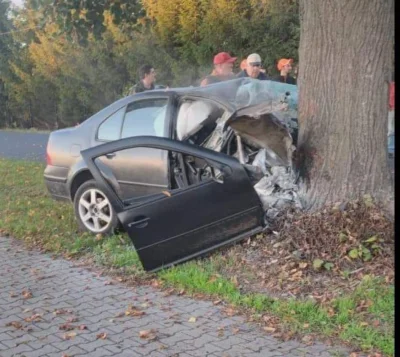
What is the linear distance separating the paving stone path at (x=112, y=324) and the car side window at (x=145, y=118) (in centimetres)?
177

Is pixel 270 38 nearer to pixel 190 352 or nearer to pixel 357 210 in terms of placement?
pixel 357 210

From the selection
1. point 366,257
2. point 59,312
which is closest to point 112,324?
point 59,312

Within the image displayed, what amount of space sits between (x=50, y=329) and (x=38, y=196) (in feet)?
17.5

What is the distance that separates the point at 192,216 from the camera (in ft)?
19.2

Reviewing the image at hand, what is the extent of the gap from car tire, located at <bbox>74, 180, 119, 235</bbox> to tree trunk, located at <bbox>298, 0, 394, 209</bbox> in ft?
7.17

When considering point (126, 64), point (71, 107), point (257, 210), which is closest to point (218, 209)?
point (257, 210)

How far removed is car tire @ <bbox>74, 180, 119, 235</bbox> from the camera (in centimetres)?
708

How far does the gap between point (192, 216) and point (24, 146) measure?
14.0 meters

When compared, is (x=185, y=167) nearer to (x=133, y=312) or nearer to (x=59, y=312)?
(x=133, y=312)

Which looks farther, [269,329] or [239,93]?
[239,93]

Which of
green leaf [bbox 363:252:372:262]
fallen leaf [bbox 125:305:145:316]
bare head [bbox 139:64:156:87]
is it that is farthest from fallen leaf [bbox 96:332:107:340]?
bare head [bbox 139:64:156:87]

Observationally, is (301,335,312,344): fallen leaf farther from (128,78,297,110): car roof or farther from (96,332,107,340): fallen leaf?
(128,78,297,110): car roof

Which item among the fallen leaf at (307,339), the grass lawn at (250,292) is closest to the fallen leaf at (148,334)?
the grass lawn at (250,292)

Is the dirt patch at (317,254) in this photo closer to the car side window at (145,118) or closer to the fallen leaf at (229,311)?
the fallen leaf at (229,311)
